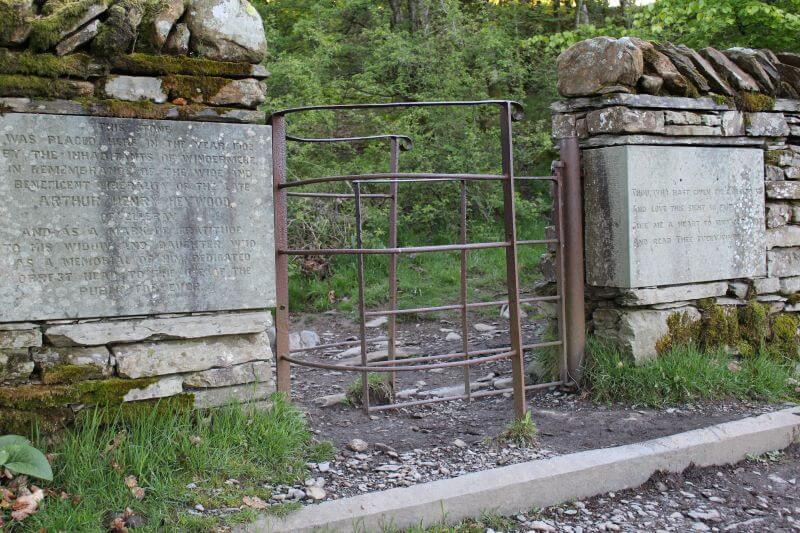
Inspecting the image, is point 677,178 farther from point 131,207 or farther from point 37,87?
point 37,87

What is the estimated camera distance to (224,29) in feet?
12.1

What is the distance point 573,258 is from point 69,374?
3258mm

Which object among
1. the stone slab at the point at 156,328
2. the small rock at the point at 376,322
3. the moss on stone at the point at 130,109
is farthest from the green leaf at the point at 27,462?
the small rock at the point at 376,322

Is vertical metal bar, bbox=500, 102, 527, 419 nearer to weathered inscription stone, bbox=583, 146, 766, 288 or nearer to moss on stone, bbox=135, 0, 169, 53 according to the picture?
weathered inscription stone, bbox=583, 146, 766, 288

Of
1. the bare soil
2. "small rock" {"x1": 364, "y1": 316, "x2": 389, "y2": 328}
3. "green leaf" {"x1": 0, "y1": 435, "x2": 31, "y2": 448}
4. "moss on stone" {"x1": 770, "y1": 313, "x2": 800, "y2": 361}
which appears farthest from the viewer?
"small rock" {"x1": 364, "y1": 316, "x2": 389, "y2": 328}

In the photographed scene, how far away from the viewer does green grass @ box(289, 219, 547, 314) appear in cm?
798

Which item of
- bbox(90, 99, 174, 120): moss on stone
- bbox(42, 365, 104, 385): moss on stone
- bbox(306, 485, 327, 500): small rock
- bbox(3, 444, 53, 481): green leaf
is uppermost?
bbox(90, 99, 174, 120): moss on stone

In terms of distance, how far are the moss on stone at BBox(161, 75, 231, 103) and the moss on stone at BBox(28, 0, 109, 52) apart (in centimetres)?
46

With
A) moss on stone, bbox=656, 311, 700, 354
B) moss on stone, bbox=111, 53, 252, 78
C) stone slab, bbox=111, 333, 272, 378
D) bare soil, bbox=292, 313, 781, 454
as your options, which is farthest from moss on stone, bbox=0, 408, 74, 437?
moss on stone, bbox=656, 311, 700, 354

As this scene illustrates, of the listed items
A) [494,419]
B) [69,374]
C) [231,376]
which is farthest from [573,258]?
[69,374]

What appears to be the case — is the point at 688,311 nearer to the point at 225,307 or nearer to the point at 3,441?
the point at 225,307

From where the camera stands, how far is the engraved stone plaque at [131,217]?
3.28 m

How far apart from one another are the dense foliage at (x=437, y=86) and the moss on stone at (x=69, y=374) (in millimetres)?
4625

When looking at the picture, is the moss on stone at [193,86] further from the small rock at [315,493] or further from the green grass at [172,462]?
the small rock at [315,493]
